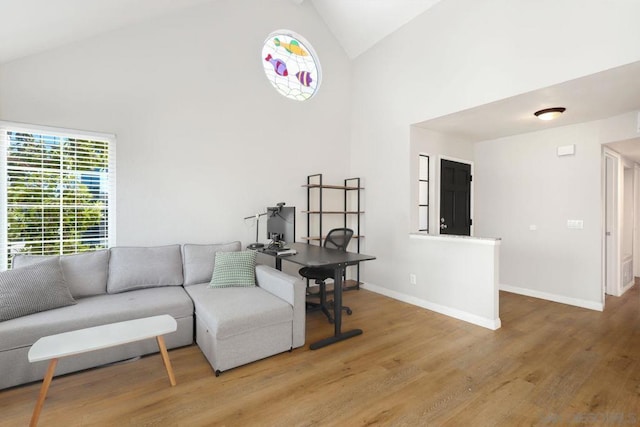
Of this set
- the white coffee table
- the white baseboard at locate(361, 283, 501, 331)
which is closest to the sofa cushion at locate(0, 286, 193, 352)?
the white coffee table

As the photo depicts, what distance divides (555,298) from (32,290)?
5.84 meters

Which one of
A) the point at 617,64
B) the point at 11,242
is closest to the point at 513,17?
the point at 617,64

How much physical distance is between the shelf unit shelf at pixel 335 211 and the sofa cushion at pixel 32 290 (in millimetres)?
2906

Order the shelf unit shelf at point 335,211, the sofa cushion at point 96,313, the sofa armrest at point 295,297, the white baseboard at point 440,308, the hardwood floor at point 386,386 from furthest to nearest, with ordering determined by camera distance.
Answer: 1. the shelf unit shelf at point 335,211
2. the white baseboard at point 440,308
3. the sofa armrest at point 295,297
4. the sofa cushion at point 96,313
5. the hardwood floor at point 386,386

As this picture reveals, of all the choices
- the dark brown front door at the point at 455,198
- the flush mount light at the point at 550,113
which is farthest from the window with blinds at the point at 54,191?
the flush mount light at the point at 550,113

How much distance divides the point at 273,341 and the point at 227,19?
13.0ft

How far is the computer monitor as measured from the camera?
131 inches

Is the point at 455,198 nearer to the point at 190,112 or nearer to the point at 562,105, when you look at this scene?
the point at 562,105

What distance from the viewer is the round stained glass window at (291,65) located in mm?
4473

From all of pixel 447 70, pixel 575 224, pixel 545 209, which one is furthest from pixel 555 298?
pixel 447 70

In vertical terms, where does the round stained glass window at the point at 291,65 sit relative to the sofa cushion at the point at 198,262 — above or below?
above

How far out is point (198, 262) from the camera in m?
3.40

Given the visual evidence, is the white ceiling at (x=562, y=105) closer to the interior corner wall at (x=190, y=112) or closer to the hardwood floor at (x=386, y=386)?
the interior corner wall at (x=190, y=112)

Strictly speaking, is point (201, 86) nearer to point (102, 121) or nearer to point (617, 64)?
point (102, 121)
